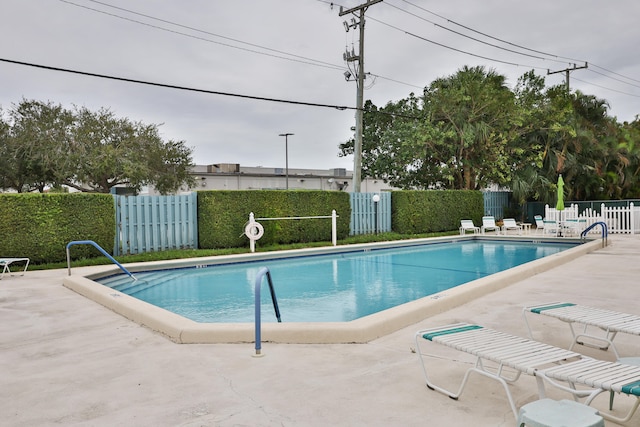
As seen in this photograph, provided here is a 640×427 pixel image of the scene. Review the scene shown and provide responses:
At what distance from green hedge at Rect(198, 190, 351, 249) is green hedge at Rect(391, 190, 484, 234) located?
2.62 metres

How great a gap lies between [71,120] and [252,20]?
1424 cm

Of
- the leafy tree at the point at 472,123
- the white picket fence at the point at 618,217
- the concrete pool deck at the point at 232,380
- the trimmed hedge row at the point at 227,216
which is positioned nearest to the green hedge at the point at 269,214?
the trimmed hedge row at the point at 227,216

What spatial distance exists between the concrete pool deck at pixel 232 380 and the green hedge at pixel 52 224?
5.65m

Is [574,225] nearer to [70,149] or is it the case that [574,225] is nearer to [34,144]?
[70,149]

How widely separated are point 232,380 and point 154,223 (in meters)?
10.4

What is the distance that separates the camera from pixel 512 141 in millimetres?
23828

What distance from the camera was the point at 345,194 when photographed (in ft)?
57.6

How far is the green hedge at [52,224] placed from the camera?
10672 millimetres

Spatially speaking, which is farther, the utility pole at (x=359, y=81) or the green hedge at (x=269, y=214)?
the utility pole at (x=359, y=81)

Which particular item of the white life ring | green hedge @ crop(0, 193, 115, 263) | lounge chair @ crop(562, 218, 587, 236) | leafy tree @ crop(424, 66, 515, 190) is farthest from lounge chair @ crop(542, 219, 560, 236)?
green hedge @ crop(0, 193, 115, 263)

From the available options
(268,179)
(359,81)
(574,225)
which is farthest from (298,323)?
(268,179)

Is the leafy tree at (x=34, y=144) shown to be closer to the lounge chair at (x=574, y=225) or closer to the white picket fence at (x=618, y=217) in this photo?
the lounge chair at (x=574, y=225)

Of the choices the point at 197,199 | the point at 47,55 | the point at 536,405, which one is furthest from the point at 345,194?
the point at 536,405

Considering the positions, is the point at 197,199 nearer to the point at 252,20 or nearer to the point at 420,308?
the point at 252,20
